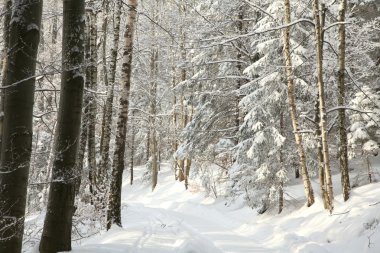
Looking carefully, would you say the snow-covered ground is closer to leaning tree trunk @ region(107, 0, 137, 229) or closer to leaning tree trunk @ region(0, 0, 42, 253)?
leaning tree trunk @ region(107, 0, 137, 229)

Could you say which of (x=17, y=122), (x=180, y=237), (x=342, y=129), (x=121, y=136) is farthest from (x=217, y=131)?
(x=17, y=122)

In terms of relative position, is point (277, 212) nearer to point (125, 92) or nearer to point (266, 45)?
point (266, 45)

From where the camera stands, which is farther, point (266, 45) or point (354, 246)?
point (266, 45)

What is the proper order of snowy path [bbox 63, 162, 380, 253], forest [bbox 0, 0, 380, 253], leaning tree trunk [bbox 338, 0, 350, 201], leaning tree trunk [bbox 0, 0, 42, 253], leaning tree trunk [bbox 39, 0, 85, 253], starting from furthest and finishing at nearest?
leaning tree trunk [bbox 338, 0, 350, 201]
snowy path [bbox 63, 162, 380, 253]
leaning tree trunk [bbox 39, 0, 85, 253]
forest [bbox 0, 0, 380, 253]
leaning tree trunk [bbox 0, 0, 42, 253]

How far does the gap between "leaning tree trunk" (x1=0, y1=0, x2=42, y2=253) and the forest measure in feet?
0.04

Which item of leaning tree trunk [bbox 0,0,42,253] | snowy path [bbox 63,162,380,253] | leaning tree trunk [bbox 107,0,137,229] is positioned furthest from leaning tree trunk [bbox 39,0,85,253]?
leaning tree trunk [bbox 107,0,137,229]

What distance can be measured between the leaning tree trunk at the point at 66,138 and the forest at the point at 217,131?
0.06 ft

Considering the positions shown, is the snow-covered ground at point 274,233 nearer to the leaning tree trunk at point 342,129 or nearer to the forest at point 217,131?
the forest at point 217,131

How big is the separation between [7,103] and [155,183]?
99.5 ft

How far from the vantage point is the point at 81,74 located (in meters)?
5.84

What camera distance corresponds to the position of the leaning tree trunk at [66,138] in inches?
223

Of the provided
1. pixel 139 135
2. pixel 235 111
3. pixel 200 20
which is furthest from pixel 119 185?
pixel 139 135

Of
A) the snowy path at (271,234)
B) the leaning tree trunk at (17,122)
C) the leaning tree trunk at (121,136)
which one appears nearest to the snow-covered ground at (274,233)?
the snowy path at (271,234)

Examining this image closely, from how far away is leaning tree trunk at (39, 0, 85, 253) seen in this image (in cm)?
567
